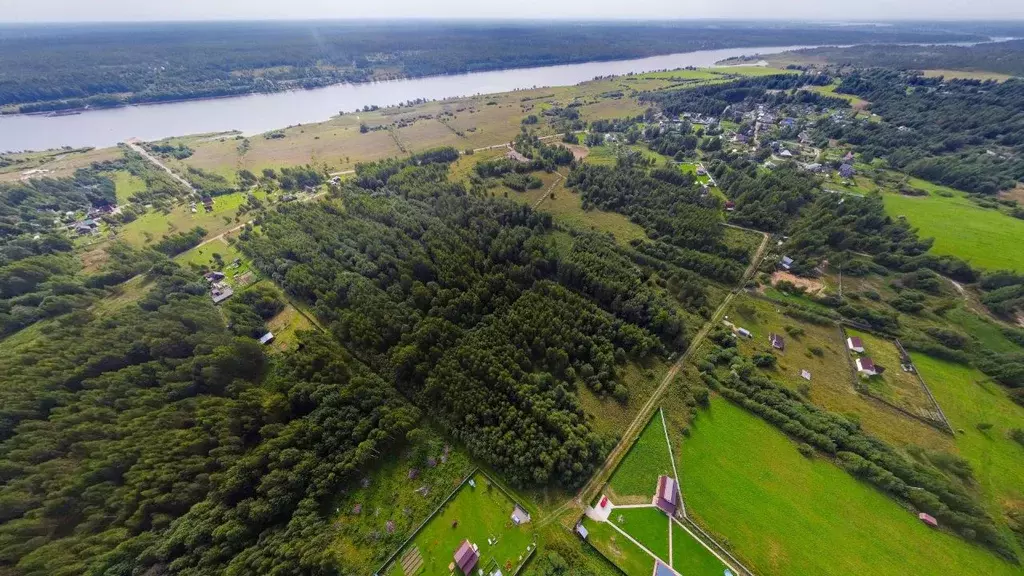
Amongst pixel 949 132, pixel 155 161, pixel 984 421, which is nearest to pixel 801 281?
pixel 984 421

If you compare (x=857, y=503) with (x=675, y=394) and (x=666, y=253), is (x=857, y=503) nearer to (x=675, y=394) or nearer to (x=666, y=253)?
(x=675, y=394)

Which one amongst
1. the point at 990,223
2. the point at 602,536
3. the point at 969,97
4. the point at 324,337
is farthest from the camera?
the point at 969,97

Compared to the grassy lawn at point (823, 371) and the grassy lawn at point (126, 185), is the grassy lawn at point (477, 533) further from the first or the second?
the grassy lawn at point (126, 185)

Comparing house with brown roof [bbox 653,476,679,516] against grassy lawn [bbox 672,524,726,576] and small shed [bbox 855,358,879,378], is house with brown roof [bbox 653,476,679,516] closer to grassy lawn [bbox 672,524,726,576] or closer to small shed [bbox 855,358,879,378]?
grassy lawn [bbox 672,524,726,576]

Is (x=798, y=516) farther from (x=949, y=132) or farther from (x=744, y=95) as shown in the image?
(x=744, y=95)

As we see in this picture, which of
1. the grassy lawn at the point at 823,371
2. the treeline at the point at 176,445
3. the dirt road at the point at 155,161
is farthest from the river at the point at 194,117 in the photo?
the grassy lawn at the point at 823,371

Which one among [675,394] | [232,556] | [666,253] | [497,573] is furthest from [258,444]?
[666,253]
